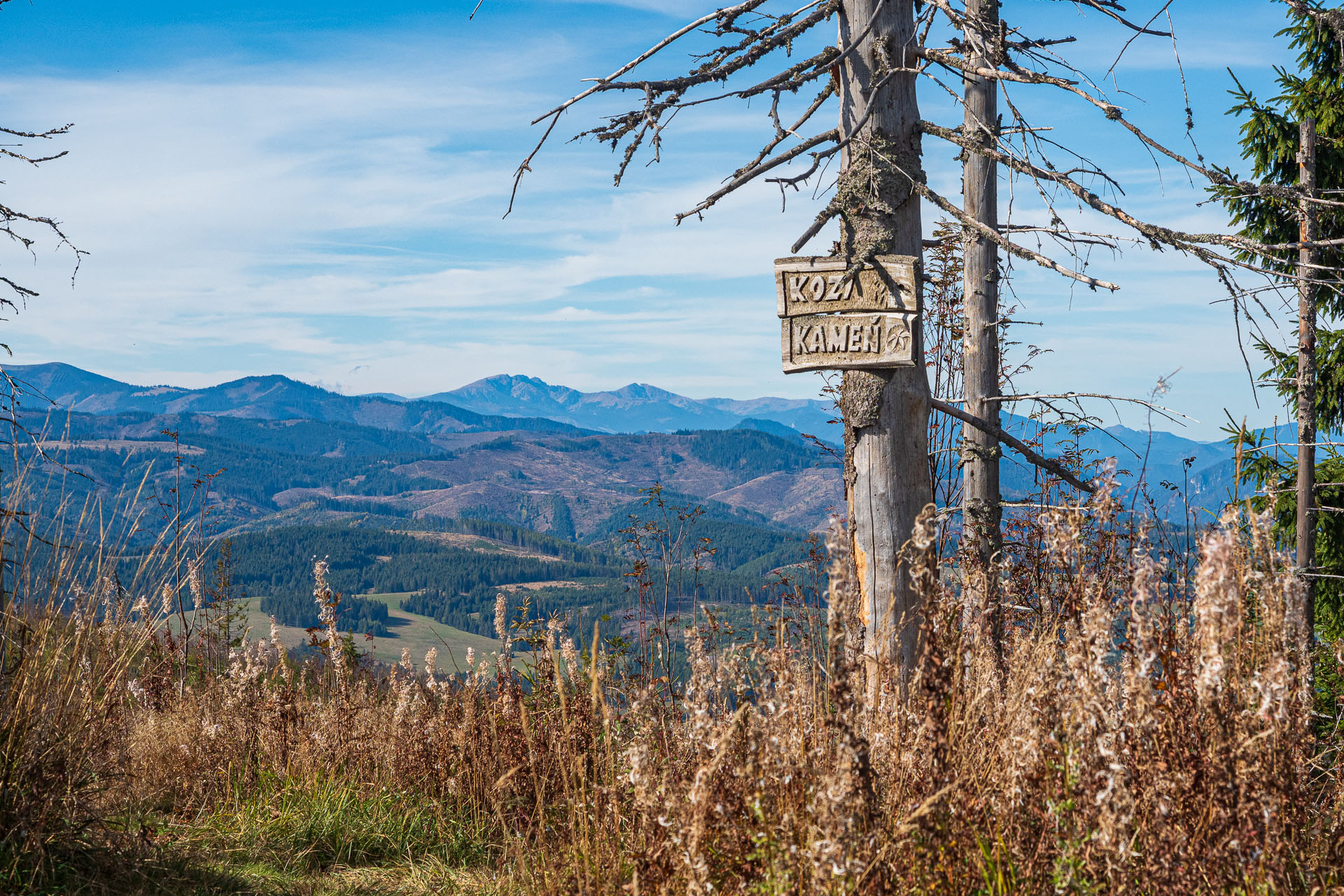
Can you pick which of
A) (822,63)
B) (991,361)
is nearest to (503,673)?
(822,63)

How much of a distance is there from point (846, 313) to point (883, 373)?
35 cm

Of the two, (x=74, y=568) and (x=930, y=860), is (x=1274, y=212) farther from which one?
(x=74, y=568)

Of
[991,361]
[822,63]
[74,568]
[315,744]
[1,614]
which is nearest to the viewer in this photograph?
[1,614]

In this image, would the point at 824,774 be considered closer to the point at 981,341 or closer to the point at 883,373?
the point at 883,373

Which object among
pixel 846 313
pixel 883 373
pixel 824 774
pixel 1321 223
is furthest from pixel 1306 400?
pixel 824 774

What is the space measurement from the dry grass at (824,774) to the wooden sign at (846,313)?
4.28 ft

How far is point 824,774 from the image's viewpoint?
2.16 metres

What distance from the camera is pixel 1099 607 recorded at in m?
2.13

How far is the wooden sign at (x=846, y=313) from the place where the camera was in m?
4.21

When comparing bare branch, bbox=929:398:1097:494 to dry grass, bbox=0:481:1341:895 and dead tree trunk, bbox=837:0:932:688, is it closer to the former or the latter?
dead tree trunk, bbox=837:0:932:688

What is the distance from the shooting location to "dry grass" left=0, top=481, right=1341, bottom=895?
6.89ft

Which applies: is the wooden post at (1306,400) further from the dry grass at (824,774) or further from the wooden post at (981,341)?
the dry grass at (824,774)

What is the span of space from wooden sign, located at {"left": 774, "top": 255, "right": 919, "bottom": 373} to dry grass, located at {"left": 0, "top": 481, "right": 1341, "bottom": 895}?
4.28 ft

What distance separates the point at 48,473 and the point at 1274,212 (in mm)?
11557
